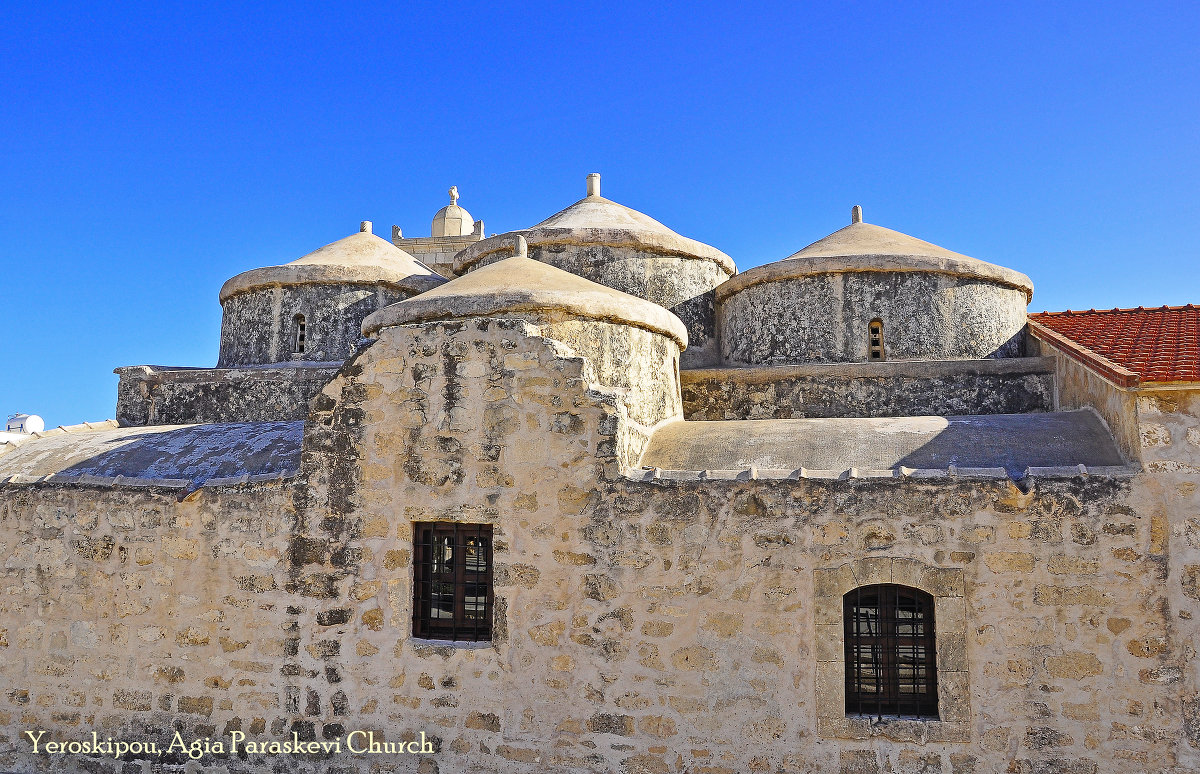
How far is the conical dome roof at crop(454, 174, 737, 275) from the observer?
32.5ft

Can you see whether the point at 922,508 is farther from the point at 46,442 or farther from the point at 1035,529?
the point at 46,442

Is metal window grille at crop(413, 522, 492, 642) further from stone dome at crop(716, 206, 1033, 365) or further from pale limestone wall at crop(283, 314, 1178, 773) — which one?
stone dome at crop(716, 206, 1033, 365)

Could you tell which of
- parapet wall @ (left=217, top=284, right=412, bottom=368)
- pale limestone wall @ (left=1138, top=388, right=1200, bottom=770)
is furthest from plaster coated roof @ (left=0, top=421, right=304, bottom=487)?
pale limestone wall @ (left=1138, top=388, right=1200, bottom=770)

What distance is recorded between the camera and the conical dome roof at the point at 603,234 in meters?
9.90

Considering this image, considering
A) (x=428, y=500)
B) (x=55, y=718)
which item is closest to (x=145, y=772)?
(x=55, y=718)

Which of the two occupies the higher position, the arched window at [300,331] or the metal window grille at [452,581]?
the arched window at [300,331]

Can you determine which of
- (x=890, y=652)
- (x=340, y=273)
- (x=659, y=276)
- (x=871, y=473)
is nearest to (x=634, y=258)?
(x=659, y=276)

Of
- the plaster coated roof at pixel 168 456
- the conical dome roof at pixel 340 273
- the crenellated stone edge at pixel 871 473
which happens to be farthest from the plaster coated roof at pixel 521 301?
the conical dome roof at pixel 340 273

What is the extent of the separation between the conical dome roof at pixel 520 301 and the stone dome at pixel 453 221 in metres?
12.1

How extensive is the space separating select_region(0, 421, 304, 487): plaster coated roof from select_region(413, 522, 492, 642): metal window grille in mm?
1283

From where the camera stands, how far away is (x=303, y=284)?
35.1 ft

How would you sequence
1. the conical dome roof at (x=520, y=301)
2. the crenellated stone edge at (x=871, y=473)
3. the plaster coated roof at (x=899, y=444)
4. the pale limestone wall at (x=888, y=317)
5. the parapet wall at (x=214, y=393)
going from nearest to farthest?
1. the crenellated stone edge at (x=871, y=473)
2. the plaster coated roof at (x=899, y=444)
3. the conical dome roof at (x=520, y=301)
4. the pale limestone wall at (x=888, y=317)
5. the parapet wall at (x=214, y=393)

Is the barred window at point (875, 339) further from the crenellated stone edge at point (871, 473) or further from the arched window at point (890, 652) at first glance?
the arched window at point (890, 652)

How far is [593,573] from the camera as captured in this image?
245 inches
